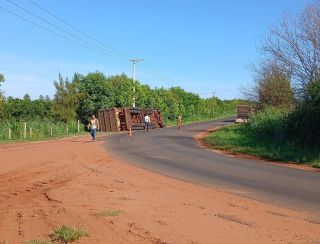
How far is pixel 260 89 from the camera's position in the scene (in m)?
44.6

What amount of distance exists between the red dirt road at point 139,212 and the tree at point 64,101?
3436 centimetres

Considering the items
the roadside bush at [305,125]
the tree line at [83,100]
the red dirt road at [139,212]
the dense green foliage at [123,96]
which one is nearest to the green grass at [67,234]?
the red dirt road at [139,212]

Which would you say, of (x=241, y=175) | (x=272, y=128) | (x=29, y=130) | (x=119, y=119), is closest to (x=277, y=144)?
(x=272, y=128)

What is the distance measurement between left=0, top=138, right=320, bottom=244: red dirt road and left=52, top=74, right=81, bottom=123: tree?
3436 cm

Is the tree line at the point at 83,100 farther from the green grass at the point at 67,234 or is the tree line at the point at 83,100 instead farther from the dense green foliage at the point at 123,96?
the green grass at the point at 67,234

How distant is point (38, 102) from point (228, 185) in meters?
48.9

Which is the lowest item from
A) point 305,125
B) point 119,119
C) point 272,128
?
point 272,128

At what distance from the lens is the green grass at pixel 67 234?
684cm

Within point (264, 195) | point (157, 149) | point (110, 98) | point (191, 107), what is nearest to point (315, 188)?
point (264, 195)

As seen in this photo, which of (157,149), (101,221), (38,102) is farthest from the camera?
(38,102)

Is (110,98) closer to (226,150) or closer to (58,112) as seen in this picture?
(58,112)

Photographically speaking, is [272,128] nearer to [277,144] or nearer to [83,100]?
[277,144]

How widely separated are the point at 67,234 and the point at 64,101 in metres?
42.5

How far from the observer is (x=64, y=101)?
48500mm
